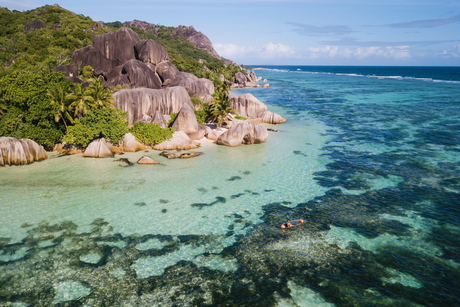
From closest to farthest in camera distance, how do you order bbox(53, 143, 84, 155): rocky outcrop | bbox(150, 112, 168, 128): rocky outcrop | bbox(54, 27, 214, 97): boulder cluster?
1. bbox(53, 143, 84, 155): rocky outcrop
2. bbox(150, 112, 168, 128): rocky outcrop
3. bbox(54, 27, 214, 97): boulder cluster

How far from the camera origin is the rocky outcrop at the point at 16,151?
2530 centimetres

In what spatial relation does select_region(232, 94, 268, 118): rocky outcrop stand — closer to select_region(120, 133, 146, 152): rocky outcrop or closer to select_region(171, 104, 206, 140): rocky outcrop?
select_region(171, 104, 206, 140): rocky outcrop

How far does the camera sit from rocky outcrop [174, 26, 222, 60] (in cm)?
18725

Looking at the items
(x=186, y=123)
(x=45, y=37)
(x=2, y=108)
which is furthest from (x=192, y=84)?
(x=45, y=37)

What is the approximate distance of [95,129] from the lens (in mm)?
28578

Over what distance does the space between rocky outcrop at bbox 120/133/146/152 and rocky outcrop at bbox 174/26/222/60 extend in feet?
552

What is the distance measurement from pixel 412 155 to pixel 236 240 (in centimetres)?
2260

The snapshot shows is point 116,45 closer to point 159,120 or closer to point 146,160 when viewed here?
point 159,120

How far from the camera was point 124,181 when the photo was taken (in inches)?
894

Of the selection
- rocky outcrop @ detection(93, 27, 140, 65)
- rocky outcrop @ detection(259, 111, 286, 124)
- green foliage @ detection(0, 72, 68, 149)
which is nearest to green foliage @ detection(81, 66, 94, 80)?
rocky outcrop @ detection(93, 27, 140, 65)

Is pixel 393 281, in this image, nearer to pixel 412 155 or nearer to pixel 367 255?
pixel 367 255

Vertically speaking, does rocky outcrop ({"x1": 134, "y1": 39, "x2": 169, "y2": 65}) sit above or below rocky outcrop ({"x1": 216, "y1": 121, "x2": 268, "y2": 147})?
above

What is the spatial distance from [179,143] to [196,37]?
Answer: 584 ft

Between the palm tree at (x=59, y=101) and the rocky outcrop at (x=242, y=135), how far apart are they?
1605cm
